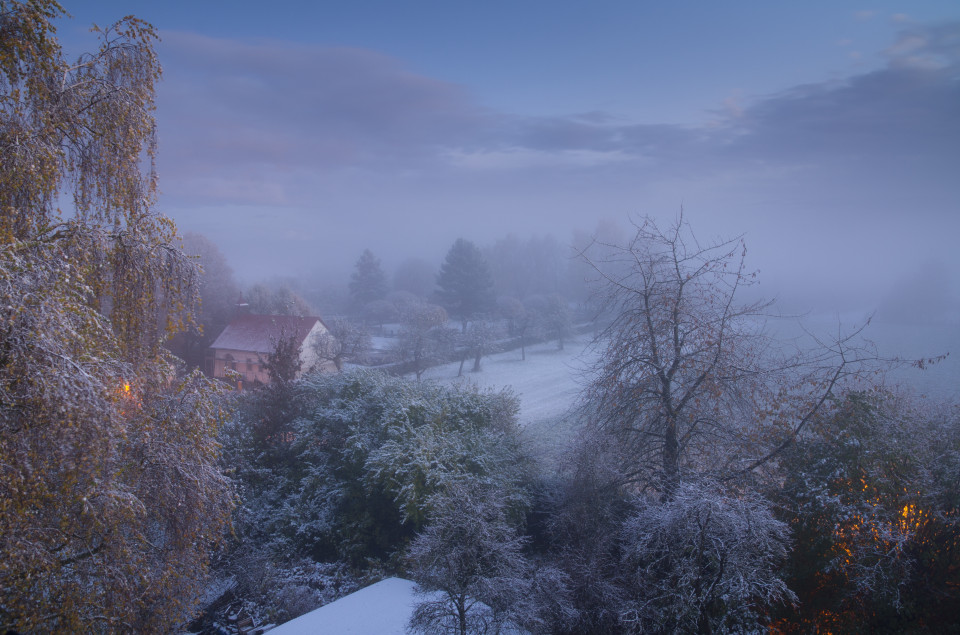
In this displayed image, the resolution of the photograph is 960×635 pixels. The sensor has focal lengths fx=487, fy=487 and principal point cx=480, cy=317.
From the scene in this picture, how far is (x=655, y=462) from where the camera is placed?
28.5 feet

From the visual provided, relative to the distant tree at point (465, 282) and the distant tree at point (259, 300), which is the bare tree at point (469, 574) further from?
the distant tree at point (465, 282)

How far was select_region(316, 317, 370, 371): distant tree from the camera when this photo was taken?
27750 mm

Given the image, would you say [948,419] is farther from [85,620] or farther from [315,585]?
[85,620]

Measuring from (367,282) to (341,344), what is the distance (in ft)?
Answer: 80.1

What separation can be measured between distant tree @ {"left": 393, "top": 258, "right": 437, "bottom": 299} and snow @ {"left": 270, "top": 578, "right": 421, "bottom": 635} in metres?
50.5

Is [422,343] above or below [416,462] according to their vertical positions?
below

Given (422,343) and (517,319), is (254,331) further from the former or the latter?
(517,319)

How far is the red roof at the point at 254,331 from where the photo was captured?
2772 centimetres

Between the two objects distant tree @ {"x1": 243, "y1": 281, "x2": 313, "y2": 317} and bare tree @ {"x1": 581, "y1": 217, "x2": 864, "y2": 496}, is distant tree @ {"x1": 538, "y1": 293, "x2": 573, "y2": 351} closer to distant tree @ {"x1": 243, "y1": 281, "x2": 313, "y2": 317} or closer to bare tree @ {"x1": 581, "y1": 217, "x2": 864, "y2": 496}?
distant tree @ {"x1": 243, "y1": 281, "x2": 313, "y2": 317}

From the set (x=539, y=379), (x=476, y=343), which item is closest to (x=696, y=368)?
(x=539, y=379)

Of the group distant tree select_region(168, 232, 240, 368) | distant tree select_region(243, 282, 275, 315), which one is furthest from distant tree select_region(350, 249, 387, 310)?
distant tree select_region(243, 282, 275, 315)

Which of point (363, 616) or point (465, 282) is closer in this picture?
point (363, 616)

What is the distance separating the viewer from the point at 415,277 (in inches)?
2402

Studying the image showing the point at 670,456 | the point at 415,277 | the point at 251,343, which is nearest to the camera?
the point at 670,456
